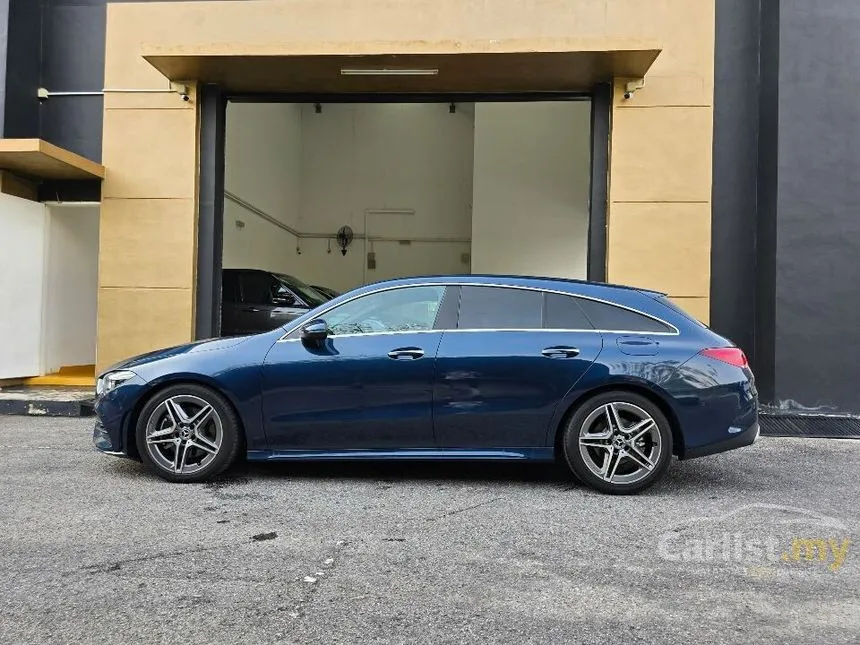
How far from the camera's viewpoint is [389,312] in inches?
189

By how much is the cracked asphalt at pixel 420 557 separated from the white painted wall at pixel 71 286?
4409 mm

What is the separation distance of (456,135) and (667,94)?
39.9ft

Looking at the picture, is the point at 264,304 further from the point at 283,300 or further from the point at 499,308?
the point at 499,308

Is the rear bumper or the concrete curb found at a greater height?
the rear bumper

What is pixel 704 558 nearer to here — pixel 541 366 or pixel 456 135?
pixel 541 366

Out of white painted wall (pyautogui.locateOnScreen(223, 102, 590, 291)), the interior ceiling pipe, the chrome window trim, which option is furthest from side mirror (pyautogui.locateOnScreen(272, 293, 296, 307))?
the interior ceiling pipe

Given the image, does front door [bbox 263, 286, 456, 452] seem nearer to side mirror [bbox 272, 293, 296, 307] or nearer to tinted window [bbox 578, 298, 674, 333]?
tinted window [bbox 578, 298, 674, 333]

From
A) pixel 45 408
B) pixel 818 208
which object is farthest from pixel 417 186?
pixel 45 408

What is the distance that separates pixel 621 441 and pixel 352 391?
1811 mm

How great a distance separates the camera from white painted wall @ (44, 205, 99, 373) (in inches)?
355

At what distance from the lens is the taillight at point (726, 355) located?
4.52 m

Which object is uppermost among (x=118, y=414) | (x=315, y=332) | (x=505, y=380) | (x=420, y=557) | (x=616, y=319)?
(x=616, y=319)

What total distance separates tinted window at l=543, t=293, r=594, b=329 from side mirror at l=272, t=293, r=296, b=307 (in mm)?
6926

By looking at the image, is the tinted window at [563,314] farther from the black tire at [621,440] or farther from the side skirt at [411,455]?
the side skirt at [411,455]
